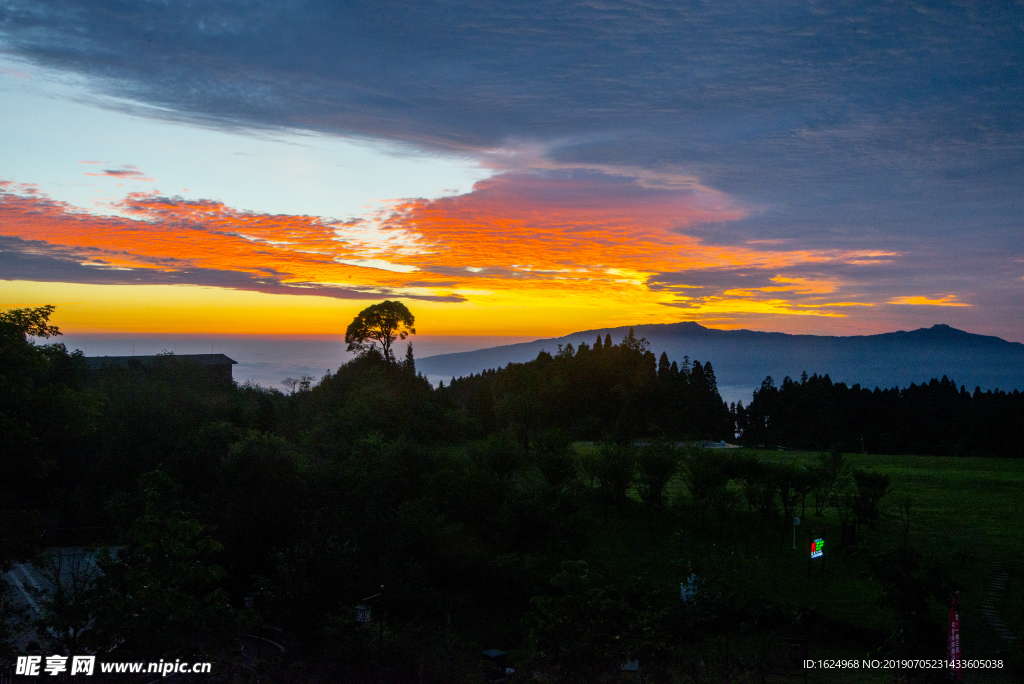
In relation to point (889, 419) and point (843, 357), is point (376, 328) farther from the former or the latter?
point (843, 357)

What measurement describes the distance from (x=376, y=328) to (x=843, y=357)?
97195 mm

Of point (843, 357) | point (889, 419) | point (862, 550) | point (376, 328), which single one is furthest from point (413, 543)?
point (843, 357)

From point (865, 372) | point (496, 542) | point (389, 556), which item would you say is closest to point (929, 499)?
point (496, 542)

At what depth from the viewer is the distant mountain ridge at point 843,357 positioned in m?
95.6

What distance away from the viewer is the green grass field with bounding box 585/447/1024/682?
1703cm

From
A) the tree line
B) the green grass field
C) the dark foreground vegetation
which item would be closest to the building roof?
the dark foreground vegetation

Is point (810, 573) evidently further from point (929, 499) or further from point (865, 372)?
point (865, 372)

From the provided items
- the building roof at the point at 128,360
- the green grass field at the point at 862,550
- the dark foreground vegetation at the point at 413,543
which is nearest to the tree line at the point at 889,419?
the green grass field at the point at 862,550

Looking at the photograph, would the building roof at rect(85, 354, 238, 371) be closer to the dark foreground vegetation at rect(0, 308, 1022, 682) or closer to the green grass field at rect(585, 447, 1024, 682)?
the dark foreground vegetation at rect(0, 308, 1022, 682)

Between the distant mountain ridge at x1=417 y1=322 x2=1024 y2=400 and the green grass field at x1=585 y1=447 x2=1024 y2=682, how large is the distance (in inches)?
2122

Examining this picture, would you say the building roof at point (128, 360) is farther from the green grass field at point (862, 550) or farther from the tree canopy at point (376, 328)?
the green grass field at point (862, 550)

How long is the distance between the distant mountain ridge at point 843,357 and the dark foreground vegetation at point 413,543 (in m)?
55.1

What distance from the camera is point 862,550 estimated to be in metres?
12.4

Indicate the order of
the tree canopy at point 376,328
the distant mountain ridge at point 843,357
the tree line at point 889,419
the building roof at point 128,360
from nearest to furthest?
the building roof at point 128,360 → the tree canopy at point 376,328 → the tree line at point 889,419 → the distant mountain ridge at point 843,357
